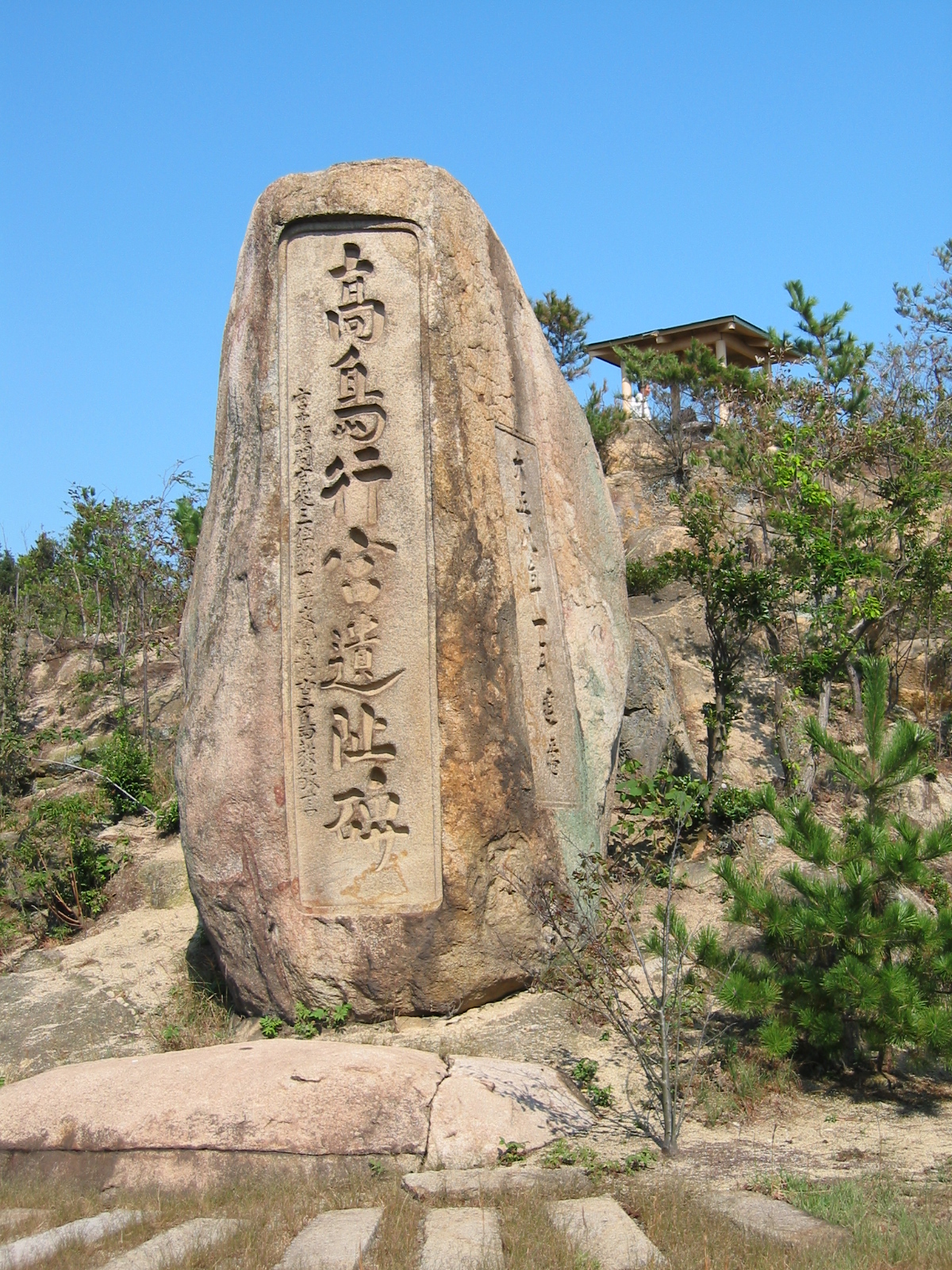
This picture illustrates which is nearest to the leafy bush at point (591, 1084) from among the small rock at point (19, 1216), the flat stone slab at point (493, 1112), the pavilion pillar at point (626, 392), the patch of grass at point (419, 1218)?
the flat stone slab at point (493, 1112)

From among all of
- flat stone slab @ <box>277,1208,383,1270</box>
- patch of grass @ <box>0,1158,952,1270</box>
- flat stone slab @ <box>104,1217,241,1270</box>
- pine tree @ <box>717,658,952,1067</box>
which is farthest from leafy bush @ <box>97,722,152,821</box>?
flat stone slab @ <box>277,1208,383,1270</box>

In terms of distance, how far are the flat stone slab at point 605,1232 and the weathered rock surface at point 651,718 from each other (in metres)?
5.86

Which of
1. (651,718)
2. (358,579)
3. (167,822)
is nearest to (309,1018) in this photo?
(358,579)

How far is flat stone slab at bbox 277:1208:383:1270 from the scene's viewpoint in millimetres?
3379

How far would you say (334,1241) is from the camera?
3564mm

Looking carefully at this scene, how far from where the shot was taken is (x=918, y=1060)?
192 inches

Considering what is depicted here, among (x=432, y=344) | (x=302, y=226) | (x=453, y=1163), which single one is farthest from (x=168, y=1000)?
(x=302, y=226)

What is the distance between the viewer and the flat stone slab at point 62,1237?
3.63 m

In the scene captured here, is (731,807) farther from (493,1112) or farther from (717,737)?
(493,1112)

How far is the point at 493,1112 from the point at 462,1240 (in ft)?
3.76

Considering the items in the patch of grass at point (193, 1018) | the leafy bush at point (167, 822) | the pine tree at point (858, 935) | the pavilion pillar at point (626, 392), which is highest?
the pavilion pillar at point (626, 392)

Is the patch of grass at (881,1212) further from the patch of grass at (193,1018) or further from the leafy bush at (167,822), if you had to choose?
the leafy bush at (167,822)

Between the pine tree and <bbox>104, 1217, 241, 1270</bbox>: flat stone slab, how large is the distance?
2198 mm

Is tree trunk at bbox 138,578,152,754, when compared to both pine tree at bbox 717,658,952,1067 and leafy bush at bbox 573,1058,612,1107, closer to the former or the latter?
leafy bush at bbox 573,1058,612,1107
